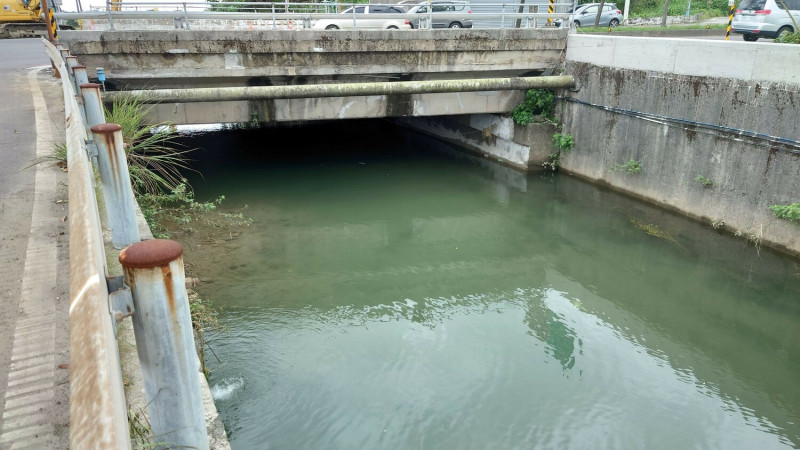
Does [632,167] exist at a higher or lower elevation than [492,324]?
higher

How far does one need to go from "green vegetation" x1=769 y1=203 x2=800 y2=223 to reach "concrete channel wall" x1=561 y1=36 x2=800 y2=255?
0.29ft

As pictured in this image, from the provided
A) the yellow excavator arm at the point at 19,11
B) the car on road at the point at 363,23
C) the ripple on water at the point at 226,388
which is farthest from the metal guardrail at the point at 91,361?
the yellow excavator arm at the point at 19,11

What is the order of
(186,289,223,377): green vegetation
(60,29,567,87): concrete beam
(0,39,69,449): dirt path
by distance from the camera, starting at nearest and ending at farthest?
(0,39,69,449): dirt path, (186,289,223,377): green vegetation, (60,29,567,87): concrete beam

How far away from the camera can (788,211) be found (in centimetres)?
830

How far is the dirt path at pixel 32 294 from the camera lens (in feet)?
7.75

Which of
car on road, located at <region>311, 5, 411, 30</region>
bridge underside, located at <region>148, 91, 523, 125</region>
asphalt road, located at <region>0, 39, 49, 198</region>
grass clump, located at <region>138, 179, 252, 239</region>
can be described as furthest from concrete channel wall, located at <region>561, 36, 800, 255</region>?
asphalt road, located at <region>0, 39, 49, 198</region>

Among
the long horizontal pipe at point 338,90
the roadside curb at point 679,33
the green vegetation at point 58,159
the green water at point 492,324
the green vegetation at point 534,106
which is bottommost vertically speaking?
the green water at point 492,324

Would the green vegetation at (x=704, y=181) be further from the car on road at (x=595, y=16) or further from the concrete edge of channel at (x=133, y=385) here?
the car on road at (x=595, y=16)

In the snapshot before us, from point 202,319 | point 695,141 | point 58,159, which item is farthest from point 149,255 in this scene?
point 695,141

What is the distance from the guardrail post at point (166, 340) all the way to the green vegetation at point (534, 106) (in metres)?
11.9

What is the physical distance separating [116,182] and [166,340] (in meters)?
1.94

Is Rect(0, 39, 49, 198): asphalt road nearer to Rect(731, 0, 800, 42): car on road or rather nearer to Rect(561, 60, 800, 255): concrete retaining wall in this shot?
Rect(561, 60, 800, 255): concrete retaining wall

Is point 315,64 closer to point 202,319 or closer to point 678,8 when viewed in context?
point 202,319

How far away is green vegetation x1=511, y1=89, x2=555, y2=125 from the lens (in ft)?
43.4
